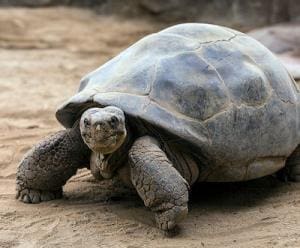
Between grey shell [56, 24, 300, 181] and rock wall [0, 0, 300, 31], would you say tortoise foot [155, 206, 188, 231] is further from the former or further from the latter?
rock wall [0, 0, 300, 31]

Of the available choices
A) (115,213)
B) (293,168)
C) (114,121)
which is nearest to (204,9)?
(293,168)

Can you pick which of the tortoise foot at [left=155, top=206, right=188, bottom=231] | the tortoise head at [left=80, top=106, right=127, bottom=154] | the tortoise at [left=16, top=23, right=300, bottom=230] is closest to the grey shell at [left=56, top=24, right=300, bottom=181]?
the tortoise at [left=16, top=23, right=300, bottom=230]

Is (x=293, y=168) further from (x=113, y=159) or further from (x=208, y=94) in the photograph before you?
(x=113, y=159)

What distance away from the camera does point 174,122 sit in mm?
3600

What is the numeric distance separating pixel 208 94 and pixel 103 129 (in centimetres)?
69

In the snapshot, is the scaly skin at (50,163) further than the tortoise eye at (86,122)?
Yes

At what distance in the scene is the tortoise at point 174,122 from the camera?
347 cm

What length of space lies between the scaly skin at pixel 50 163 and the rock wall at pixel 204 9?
770cm

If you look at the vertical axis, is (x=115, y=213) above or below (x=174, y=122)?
below

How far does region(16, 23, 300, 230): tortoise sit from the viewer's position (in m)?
3.47

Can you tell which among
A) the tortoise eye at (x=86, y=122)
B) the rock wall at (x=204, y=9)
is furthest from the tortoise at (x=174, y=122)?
the rock wall at (x=204, y=9)

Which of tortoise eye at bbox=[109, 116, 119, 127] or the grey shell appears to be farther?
the grey shell

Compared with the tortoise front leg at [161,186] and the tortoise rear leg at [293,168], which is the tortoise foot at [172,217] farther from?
the tortoise rear leg at [293,168]

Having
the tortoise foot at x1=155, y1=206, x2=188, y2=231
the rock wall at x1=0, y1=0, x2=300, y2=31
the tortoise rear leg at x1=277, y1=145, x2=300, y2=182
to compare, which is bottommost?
the rock wall at x1=0, y1=0, x2=300, y2=31
